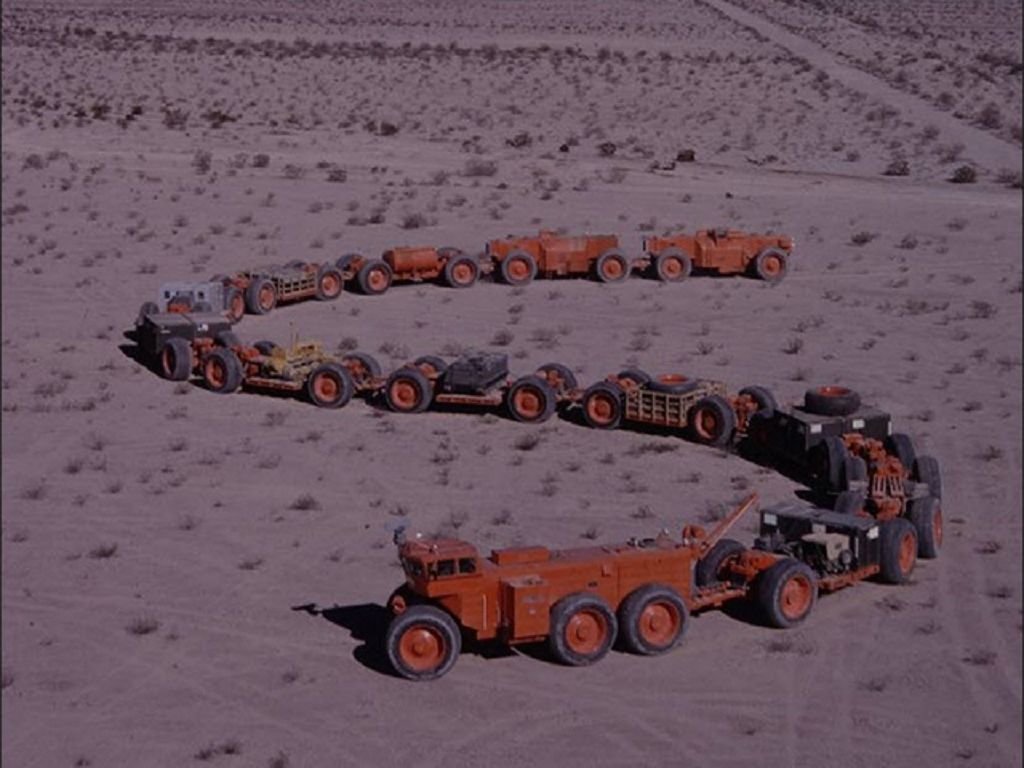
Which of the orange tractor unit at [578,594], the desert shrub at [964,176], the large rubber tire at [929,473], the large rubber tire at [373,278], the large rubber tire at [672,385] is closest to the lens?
the orange tractor unit at [578,594]

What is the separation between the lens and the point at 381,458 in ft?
84.3

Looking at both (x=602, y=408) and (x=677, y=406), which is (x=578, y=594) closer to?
(x=677, y=406)

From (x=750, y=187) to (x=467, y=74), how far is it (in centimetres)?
3041

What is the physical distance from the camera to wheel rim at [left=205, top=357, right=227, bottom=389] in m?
29.2

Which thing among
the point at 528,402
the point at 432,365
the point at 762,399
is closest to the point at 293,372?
the point at 432,365

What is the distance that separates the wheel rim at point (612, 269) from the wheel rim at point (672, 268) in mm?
976

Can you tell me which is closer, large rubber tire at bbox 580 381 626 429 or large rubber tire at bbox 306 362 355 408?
large rubber tire at bbox 580 381 626 429

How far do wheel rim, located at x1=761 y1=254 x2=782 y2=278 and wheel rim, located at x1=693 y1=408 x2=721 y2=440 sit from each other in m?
14.1

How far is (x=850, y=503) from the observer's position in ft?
68.9

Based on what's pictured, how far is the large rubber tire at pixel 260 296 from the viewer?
35188 millimetres

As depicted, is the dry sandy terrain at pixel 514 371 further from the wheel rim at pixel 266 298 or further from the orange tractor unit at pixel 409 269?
the wheel rim at pixel 266 298

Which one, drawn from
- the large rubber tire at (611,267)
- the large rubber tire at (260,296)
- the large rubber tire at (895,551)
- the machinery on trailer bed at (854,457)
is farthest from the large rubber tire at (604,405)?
the large rubber tire at (611,267)

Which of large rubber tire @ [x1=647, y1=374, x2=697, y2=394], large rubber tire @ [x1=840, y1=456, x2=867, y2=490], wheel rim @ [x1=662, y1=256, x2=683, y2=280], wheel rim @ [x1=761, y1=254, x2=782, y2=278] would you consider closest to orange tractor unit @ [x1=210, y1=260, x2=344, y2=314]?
wheel rim @ [x1=662, y1=256, x2=683, y2=280]

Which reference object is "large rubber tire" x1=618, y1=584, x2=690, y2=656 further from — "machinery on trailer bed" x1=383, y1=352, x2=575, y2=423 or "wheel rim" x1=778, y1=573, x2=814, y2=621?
"machinery on trailer bed" x1=383, y1=352, x2=575, y2=423
